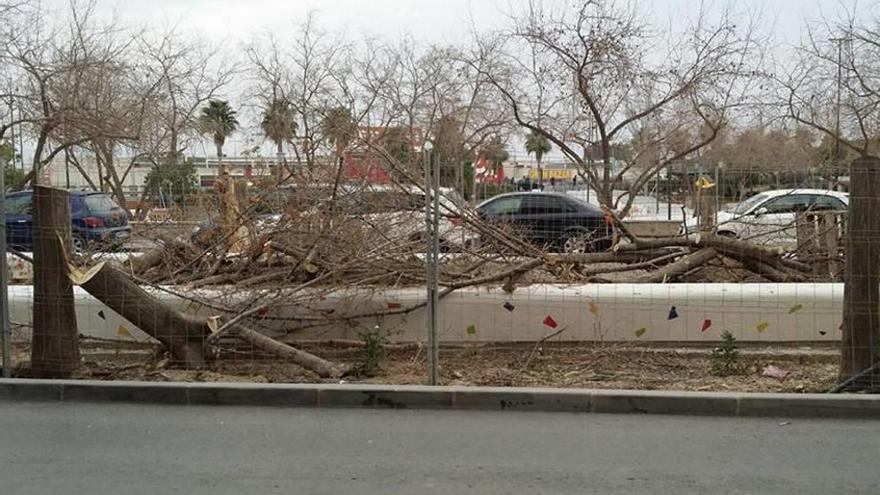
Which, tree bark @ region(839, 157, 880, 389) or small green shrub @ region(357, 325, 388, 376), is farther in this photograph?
small green shrub @ region(357, 325, 388, 376)

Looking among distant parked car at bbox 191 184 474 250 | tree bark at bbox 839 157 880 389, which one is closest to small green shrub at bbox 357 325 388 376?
distant parked car at bbox 191 184 474 250

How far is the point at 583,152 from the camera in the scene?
18.2 meters

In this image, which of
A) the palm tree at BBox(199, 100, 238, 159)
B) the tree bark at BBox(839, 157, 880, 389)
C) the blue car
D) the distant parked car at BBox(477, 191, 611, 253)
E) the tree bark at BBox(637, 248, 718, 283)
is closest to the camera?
the tree bark at BBox(839, 157, 880, 389)

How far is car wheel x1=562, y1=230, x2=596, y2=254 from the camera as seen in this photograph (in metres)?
9.35

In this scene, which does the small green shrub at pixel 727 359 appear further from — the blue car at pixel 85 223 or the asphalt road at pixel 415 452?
the blue car at pixel 85 223

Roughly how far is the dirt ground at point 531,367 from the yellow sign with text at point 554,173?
902 centimetres

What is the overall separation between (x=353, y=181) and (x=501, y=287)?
1.92 metres

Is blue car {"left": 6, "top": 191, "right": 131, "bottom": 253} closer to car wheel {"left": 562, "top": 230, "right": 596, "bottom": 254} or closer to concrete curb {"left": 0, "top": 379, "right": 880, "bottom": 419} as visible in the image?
concrete curb {"left": 0, "top": 379, "right": 880, "bottom": 419}

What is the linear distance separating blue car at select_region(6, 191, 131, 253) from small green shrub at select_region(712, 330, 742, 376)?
6.06 metres

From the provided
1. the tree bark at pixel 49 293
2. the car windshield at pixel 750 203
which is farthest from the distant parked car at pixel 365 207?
the car windshield at pixel 750 203

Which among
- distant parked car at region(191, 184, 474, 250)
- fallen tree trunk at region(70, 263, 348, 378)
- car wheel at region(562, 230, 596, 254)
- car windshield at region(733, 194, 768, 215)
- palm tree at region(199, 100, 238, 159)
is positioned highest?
palm tree at region(199, 100, 238, 159)

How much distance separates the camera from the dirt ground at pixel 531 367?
6.87 metres

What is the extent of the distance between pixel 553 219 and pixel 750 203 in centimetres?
301

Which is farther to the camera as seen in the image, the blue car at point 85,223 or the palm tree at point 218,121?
the palm tree at point 218,121
